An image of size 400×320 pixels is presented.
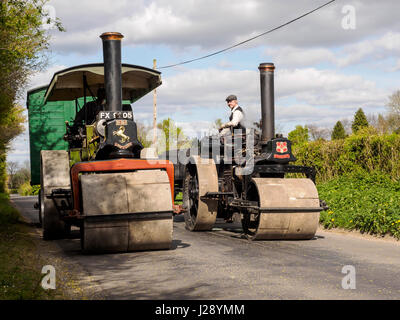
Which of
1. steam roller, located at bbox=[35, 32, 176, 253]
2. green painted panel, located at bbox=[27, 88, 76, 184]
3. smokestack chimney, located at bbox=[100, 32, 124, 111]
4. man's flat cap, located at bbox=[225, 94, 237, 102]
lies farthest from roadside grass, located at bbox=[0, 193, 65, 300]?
man's flat cap, located at bbox=[225, 94, 237, 102]

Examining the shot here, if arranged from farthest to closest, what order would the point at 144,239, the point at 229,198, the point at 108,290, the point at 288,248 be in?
the point at 229,198 → the point at 288,248 → the point at 144,239 → the point at 108,290

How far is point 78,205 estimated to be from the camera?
25.3ft

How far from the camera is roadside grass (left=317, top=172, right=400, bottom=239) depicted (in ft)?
31.6

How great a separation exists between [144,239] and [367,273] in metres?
2.92

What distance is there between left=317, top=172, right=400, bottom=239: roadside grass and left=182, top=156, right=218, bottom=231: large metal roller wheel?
8.50ft

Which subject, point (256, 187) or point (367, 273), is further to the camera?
point (256, 187)

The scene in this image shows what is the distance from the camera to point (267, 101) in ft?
31.2

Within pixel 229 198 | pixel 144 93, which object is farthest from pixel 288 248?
pixel 144 93

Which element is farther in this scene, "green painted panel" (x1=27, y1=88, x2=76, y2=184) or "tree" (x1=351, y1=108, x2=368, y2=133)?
"tree" (x1=351, y1=108, x2=368, y2=133)

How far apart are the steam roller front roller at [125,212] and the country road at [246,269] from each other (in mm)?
215

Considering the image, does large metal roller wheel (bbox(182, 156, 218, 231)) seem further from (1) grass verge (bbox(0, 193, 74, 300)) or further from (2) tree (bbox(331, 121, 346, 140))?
(2) tree (bbox(331, 121, 346, 140))

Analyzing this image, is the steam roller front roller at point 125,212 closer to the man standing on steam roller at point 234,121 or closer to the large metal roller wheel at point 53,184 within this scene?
the large metal roller wheel at point 53,184

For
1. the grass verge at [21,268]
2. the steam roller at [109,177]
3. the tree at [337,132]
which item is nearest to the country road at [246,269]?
the steam roller at [109,177]
